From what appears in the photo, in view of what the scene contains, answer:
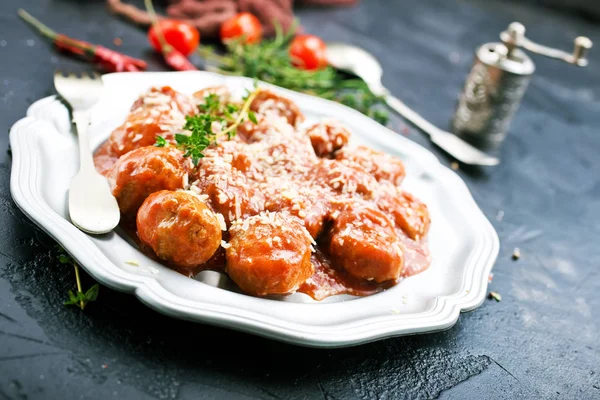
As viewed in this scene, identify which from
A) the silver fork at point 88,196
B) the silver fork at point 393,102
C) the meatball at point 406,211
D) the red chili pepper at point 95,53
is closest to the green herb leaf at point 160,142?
the silver fork at point 88,196

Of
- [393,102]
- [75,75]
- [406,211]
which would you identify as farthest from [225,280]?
[393,102]

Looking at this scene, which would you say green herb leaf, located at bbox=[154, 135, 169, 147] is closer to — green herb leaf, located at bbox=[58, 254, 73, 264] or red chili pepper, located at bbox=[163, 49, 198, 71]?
green herb leaf, located at bbox=[58, 254, 73, 264]

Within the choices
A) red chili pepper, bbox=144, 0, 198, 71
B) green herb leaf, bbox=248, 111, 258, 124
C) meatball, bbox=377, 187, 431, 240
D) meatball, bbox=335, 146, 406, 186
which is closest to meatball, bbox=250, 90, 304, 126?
green herb leaf, bbox=248, 111, 258, 124

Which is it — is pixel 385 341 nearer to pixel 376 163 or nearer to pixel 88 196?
pixel 376 163

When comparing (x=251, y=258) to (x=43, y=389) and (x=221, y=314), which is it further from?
(x=43, y=389)

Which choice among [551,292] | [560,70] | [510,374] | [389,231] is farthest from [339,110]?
[560,70]
